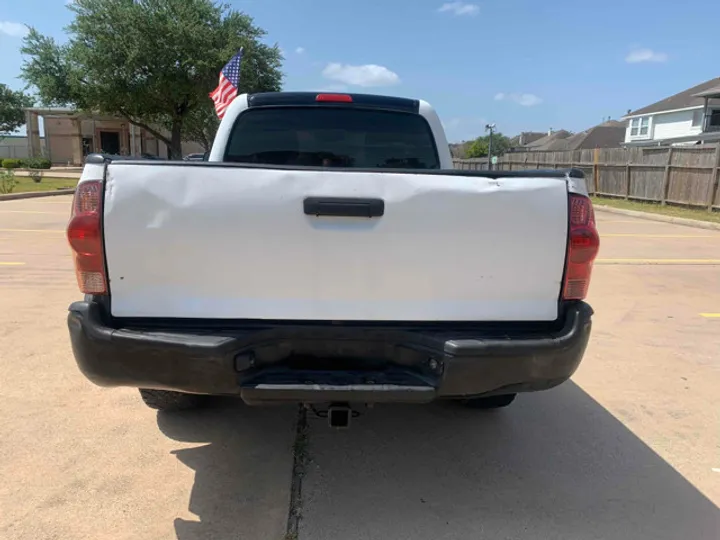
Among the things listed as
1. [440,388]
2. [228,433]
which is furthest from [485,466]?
[228,433]

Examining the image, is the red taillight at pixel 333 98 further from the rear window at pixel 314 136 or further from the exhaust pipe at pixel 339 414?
the exhaust pipe at pixel 339 414

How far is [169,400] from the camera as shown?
347 centimetres

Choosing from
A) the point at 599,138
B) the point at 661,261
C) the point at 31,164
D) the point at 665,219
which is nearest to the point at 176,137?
the point at 31,164

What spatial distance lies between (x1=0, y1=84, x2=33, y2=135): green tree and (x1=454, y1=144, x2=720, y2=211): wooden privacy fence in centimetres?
6256

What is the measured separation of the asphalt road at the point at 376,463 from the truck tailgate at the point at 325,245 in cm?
101

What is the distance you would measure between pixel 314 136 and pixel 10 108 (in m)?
73.7

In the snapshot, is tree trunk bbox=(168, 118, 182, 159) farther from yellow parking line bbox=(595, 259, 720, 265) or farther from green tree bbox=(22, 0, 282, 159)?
yellow parking line bbox=(595, 259, 720, 265)

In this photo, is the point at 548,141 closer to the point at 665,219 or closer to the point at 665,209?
the point at 665,209

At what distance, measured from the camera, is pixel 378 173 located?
241 cm

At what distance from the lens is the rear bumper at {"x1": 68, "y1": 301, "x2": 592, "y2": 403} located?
2334 mm

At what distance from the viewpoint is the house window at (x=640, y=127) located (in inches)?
1969

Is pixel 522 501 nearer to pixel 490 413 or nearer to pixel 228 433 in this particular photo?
pixel 490 413

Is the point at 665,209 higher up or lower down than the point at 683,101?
lower down

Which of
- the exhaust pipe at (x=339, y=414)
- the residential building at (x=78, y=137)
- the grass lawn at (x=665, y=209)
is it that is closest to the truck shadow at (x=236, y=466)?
the exhaust pipe at (x=339, y=414)
